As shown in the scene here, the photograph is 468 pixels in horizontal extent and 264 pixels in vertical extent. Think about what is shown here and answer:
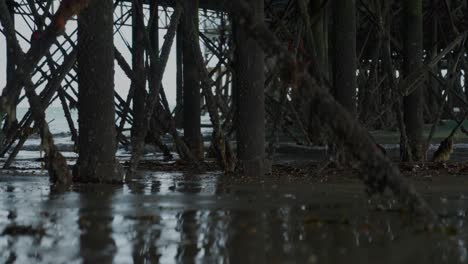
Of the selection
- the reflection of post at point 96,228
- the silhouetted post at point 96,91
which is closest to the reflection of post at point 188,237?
the reflection of post at point 96,228

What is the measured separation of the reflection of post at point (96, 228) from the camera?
3.62m

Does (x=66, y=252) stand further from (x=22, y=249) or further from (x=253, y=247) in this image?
(x=253, y=247)

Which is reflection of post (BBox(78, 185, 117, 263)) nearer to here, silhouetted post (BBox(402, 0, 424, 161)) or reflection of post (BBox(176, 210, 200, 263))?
reflection of post (BBox(176, 210, 200, 263))

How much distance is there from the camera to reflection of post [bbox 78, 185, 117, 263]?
362 cm

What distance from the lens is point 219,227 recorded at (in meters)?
4.39

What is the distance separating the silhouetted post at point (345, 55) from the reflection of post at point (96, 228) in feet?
14.3

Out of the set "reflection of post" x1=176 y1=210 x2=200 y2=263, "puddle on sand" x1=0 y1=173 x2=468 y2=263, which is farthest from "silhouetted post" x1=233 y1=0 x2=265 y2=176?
"reflection of post" x1=176 y1=210 x2=200 y2=263

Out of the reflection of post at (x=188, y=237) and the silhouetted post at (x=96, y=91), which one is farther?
the silhouetted post at (x=96, y=91)

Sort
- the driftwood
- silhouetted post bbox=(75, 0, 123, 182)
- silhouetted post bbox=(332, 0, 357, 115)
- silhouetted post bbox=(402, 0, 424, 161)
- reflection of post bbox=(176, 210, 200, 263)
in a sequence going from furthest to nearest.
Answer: silhouetted post bbox=(402, 0, 424, 161) → silhouetted post bbox=(332, 0, 357, 115) → silhouetted post bbox=(75, 0, 123, 182) → the driftwood → reflection of post bbox=(176, 210, 200, 263)

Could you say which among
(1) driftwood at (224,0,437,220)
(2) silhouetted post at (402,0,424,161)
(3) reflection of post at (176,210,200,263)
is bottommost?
(3) reflection of post at (176,210,200,263)

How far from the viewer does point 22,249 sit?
3770 millimetres

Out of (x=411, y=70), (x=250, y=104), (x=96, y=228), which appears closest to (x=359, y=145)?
(x=96, y=228)

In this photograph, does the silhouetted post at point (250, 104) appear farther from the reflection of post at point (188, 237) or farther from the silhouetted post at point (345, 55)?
the reflection of post at point (188, 237)

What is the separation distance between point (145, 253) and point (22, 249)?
2.01ft
